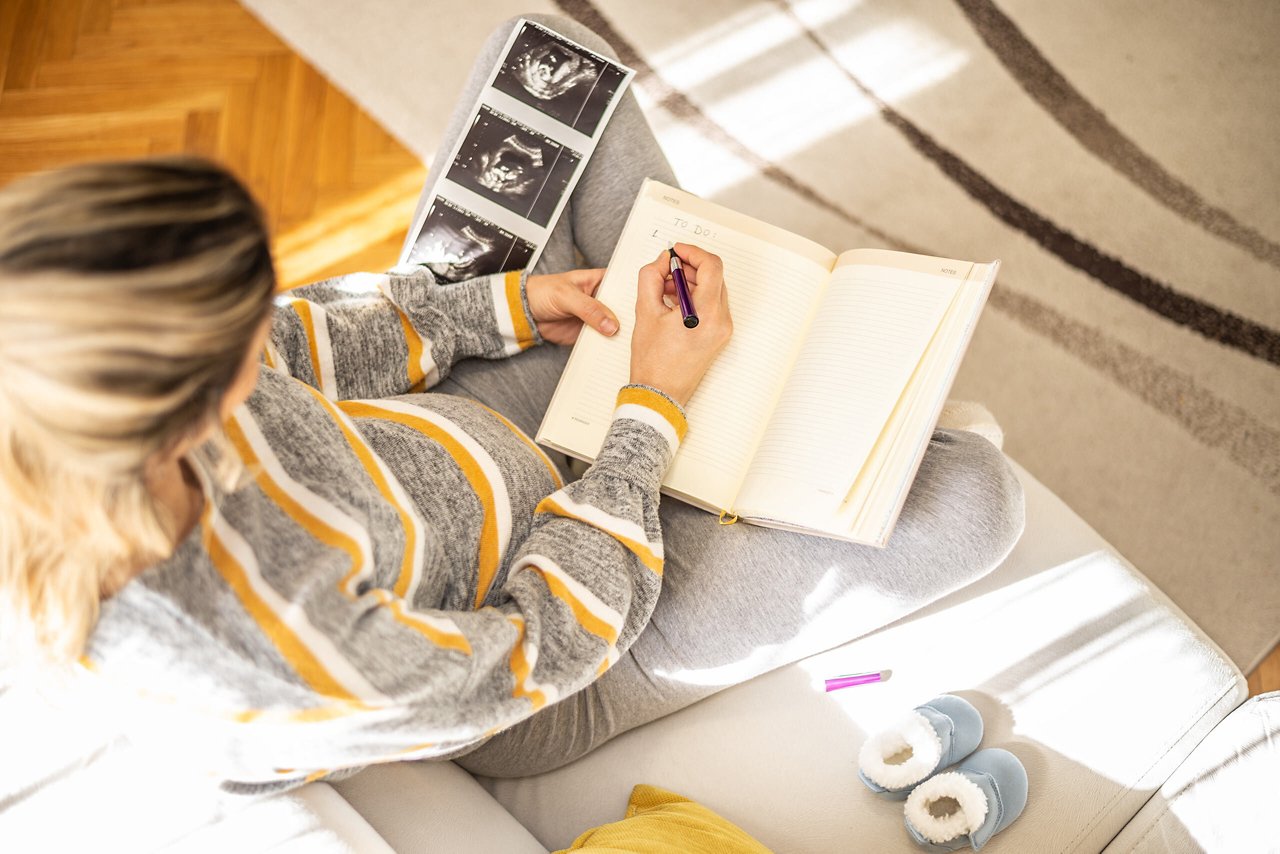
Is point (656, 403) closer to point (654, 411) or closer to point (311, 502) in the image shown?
point (654, 411)

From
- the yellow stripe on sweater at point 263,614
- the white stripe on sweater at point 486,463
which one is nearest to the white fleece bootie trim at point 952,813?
the white stripe on sweater at point 486,463

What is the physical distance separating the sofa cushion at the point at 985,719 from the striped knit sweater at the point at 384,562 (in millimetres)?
208

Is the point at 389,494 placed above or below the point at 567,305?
below

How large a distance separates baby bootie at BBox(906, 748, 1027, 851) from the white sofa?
0.09ft

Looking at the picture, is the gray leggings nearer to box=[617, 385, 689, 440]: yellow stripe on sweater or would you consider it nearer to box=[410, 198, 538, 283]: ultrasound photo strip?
box=[617, 385, 689, 440]: yellow stripe on sweater

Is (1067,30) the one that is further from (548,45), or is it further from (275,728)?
(275,728)

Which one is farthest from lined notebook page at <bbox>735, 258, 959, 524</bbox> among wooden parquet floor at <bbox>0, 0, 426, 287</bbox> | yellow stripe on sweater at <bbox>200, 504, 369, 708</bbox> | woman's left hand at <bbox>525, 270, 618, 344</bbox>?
wooden parquet floor at <bbox>0, 0, 426, 287</bbox>

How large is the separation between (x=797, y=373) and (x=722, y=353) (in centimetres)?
8

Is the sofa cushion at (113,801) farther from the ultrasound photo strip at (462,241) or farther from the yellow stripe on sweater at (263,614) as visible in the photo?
the ultrasound photo strip at (462,241)

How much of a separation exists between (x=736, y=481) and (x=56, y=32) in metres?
1.62

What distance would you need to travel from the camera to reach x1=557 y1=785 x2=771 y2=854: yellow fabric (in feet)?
2.40

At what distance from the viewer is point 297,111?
1615 millimetres

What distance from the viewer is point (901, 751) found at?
91cm

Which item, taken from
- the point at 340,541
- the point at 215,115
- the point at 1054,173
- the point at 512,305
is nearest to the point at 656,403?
the point at 512,305
